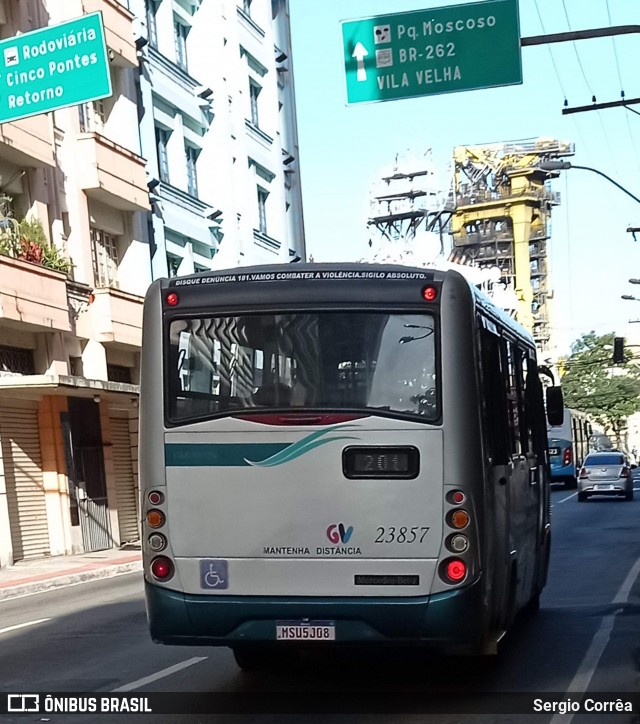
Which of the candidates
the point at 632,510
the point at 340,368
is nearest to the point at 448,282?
the point at 340,368

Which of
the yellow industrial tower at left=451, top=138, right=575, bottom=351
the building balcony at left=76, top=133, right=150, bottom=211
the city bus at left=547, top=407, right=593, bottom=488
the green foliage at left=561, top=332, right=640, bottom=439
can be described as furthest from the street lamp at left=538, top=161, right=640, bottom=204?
the yellow industrial tower at left=451, top=138, right=575, bottom=351

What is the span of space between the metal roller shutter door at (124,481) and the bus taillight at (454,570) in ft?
82.3

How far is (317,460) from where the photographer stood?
27.9 feet

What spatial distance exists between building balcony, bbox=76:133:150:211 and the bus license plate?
23.3 metres

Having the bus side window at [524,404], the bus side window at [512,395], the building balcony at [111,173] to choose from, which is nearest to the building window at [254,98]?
the building balcony at [111,173]

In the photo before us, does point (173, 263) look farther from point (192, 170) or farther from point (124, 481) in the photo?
point (124, 481)

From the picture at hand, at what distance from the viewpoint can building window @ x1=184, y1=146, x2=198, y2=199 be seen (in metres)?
38.9

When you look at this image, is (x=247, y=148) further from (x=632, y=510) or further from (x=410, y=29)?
(x=410, y=29)

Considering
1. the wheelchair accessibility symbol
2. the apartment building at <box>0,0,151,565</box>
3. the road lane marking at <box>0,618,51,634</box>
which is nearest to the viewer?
the wheelchair accessibility symbol

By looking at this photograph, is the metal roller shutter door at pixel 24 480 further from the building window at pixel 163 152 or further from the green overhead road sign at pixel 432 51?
the green overhead road sign at pixel 432 51

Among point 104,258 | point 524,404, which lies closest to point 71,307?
point 104,258

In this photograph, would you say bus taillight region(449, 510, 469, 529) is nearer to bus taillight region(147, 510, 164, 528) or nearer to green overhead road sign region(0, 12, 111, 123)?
bus taillight region(147, 510, 164, 528)

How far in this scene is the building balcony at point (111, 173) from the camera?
3069cm

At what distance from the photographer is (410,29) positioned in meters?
16.0
